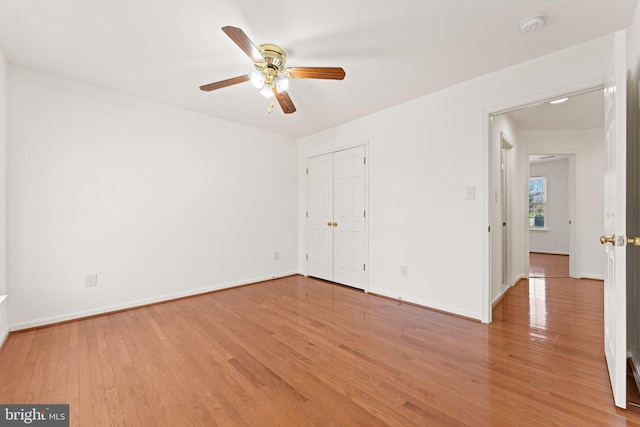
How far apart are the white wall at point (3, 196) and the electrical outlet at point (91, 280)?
57 cm

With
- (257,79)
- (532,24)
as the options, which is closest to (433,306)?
(532,24)

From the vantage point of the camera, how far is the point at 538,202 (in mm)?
7453

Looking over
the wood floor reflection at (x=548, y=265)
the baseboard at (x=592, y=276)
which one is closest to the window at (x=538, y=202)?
the wood floor reflection at (x=548, y=265)

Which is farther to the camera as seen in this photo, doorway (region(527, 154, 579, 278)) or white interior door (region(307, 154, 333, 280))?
doorway (region(527, 154, 579, 278))

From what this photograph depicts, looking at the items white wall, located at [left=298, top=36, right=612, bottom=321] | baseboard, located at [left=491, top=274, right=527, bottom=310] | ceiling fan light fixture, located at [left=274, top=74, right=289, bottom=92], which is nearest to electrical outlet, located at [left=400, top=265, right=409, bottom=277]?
white wall, located at [left=298, top=36, right=612, bottom=321]

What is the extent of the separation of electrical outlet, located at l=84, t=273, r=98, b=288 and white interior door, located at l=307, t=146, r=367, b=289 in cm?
288

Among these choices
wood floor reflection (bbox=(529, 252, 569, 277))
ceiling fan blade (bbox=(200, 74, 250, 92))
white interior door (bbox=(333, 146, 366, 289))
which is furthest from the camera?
wood floor reflection (bbox=(529, 252, 569, 277))

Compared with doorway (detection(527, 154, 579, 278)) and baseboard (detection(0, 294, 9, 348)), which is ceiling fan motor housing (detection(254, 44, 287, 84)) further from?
doorway (detection(527, 154, 579, 278))

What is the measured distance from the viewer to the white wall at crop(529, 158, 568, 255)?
7.01 metres

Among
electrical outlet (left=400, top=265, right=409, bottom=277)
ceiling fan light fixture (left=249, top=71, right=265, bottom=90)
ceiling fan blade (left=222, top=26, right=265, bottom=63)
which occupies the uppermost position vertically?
ceiling fan blade (left=222, top=26, right=265, bottom=63)

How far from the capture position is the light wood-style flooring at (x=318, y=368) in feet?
5.06

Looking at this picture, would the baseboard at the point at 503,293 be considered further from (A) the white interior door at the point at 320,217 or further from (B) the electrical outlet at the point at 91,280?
(B) the electrical outlet at the point at 91,280

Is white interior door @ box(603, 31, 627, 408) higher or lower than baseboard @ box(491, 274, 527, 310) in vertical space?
higher

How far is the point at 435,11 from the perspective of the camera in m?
1.89
